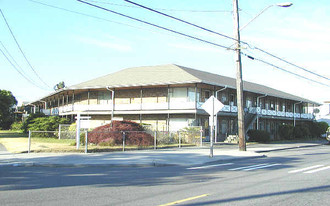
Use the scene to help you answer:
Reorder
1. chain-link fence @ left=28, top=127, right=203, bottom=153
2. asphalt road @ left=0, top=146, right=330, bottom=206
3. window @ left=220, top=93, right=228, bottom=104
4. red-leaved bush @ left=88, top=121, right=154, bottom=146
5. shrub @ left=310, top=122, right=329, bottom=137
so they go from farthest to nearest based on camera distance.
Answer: shrub @ left=310, top=122, right=329, bottom=137, window @ left=220, top=93, right=228, bottom=104, red-leaved bush @ left=88, top=121, right=154, bottom=146, chain-link fence @ left=28, top=127, right=203, bottom=153, asphalt road @ left=0, top=146, right=330, bottom=206

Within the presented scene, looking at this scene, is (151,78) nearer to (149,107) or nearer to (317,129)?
(149,107)

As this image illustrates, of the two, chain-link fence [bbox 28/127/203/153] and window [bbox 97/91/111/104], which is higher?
window [bbox 97/91/111/104]

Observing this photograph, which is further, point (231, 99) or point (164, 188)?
point (231, 99)

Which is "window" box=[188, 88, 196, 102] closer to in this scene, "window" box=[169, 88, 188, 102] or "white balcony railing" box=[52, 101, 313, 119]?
"window" box=[169, 88, 188, 102]

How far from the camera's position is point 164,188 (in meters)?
8.38

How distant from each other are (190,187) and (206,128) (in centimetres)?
2738

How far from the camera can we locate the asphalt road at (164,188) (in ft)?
22.7

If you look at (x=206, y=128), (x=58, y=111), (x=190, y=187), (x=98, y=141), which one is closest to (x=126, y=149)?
(x=98, y=141)

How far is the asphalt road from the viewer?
22.7 ft

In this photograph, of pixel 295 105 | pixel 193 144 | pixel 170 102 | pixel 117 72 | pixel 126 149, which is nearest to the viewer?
pixel 126 149

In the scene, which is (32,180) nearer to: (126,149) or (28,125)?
(126,149)

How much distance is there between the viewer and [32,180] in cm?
954

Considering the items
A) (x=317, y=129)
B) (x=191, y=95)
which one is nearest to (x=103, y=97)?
(x=191, y=95)

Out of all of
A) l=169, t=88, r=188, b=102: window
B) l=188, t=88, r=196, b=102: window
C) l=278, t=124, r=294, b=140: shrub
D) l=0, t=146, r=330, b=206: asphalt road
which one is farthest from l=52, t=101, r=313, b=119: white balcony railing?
l=0, t=146, r=330, b=206: asphalt road
